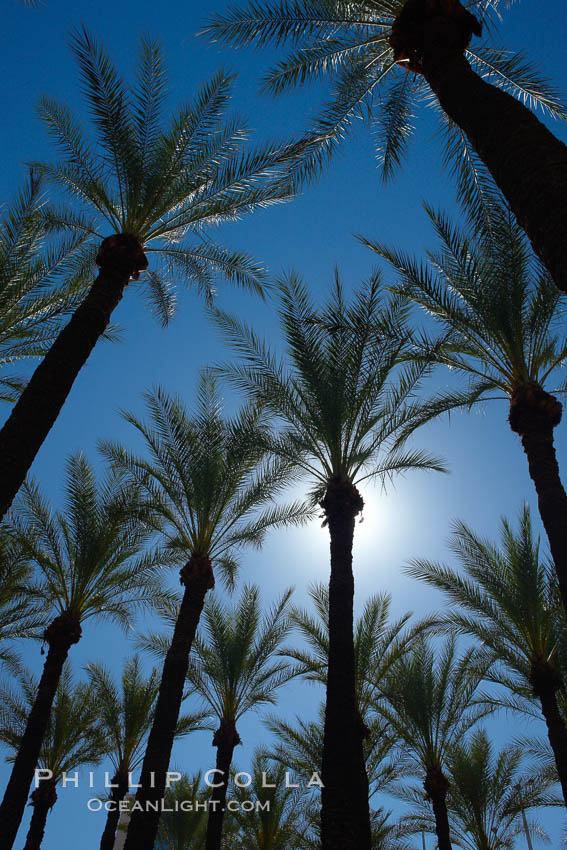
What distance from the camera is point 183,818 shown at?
22047 millimetres

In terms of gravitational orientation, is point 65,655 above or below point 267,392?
below

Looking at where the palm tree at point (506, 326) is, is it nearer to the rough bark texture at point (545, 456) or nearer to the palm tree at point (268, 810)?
the rough bark texture at point (545, 456)

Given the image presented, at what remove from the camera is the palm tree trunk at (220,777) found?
1428 centimetres

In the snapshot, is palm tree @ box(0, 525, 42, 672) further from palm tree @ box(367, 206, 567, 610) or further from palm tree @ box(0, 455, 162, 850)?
palm tree @ box(367, 206, 567, 610)

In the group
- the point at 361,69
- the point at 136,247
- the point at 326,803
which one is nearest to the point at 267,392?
the point at 136,247

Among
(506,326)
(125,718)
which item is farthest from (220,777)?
(506,326)

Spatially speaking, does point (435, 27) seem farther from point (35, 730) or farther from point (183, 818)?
point (183, 818)

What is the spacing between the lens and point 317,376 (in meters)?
11.4

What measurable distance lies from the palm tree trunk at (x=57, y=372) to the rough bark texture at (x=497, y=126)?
4281 millimetres

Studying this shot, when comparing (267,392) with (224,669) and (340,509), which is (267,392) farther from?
(224,669)

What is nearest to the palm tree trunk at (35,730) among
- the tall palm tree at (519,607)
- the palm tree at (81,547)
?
the palm tree at (81,547)

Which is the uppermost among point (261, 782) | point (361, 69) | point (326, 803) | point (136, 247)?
point (361, 69)

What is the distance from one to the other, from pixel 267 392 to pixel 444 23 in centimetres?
720

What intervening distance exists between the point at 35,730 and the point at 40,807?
6.23 m
